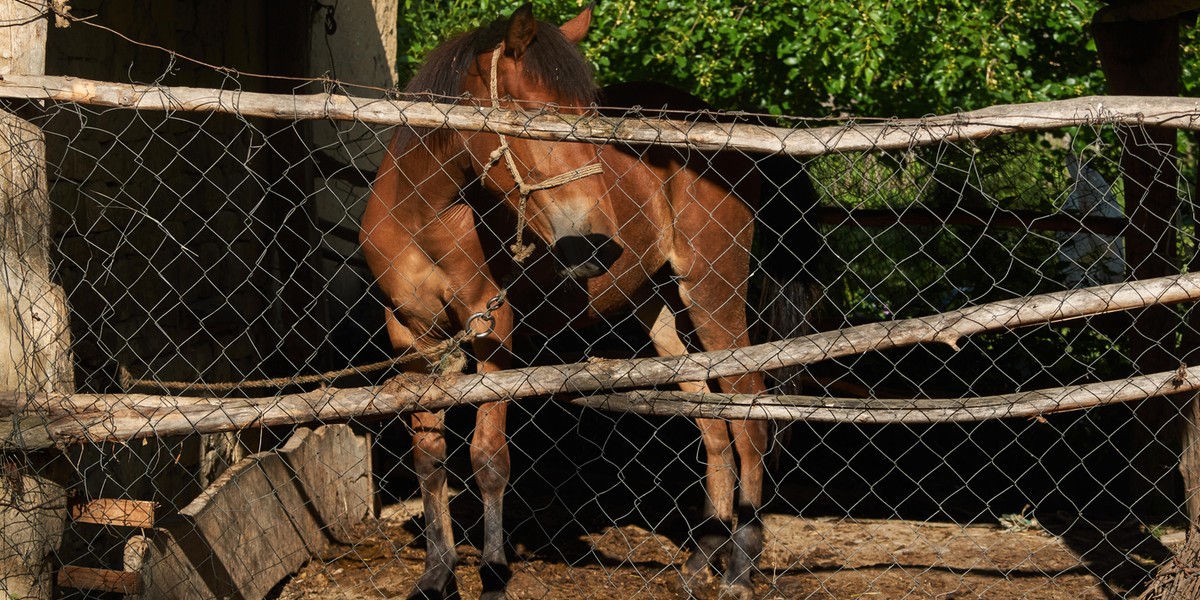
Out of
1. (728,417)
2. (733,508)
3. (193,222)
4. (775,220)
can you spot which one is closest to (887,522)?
(733,508)

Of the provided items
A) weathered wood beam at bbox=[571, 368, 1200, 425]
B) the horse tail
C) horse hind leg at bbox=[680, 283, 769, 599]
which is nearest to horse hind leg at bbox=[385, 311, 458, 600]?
weathered wood beam at bbox=[571, 368, 1200, 425]

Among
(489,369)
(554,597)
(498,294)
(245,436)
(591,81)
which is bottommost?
(554,597)

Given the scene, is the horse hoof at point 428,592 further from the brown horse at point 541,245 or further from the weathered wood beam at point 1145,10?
the weathered wood beam at point 1145,10

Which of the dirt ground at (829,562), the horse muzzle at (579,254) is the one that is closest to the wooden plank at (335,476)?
the dirt ground at (829,562)

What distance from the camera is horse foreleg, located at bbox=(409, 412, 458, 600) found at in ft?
12.9

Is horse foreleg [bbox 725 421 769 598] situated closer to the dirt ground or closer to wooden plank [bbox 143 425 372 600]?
the dirt ground

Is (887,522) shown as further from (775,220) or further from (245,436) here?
(245,436)

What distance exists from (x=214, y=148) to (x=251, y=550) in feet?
6.94

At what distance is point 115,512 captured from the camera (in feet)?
10.1

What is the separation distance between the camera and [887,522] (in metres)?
4.92

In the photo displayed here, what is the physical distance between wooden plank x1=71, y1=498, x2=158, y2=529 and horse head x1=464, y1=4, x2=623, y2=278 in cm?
142

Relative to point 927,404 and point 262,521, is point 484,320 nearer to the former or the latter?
point 262,521

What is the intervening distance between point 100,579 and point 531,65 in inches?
78.9

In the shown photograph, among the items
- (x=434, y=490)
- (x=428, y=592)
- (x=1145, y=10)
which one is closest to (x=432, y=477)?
(x=434, y=490)
